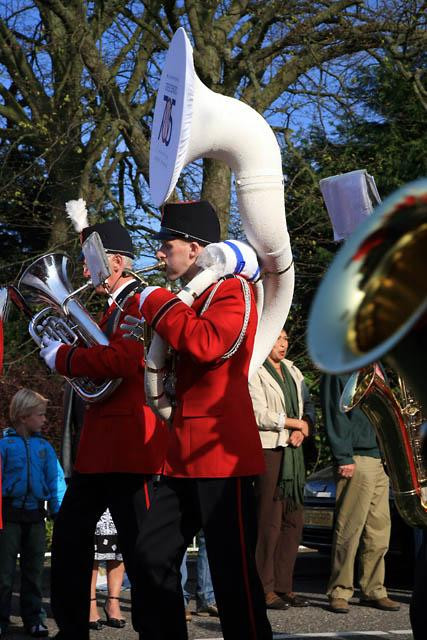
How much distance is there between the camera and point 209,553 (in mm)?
3945

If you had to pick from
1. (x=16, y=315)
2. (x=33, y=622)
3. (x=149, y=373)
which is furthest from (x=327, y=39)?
(x=149, y=373)

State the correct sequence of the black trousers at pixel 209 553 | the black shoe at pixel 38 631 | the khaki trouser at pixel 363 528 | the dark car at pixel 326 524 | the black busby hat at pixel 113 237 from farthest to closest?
the dark car at pixel 326 524 < the khaki trouser at pixel 363 528 < the black shoe at pixel 38 631 < the black busby hat at pixel 113 237 < the black trousers at pixel 209 553

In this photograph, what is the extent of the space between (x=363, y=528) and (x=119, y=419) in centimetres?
299

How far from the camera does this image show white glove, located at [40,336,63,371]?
4.97 metres

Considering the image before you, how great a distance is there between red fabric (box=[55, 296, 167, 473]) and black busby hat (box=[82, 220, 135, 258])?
0.50m

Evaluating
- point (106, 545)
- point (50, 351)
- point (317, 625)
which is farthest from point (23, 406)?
point (317, 625)

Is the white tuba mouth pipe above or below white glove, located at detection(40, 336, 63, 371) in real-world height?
above

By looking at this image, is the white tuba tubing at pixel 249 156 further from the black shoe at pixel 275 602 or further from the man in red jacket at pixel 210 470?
the black shoe at pixel 275 602

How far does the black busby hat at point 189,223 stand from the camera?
4.45 meters

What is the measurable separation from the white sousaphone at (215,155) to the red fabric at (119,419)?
0.71 m

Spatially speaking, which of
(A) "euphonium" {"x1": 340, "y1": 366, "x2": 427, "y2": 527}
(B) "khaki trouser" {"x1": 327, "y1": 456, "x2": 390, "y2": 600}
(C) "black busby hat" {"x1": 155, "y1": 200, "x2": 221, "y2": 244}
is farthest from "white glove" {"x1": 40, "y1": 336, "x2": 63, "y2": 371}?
(B) "khaki trouser" {"x1": 327, "y1": 456, "x2": 390, "y2": 600}

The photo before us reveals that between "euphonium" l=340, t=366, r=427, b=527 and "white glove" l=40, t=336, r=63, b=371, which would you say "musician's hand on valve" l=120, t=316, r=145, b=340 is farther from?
"euphonium" l=340, t=366, r=427, b=527

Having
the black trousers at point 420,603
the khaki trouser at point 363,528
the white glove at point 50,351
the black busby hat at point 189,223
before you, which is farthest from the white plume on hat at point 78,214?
the khaki trouser at point 363,528

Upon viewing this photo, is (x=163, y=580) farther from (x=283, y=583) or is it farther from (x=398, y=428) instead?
(x=283, y=583)
